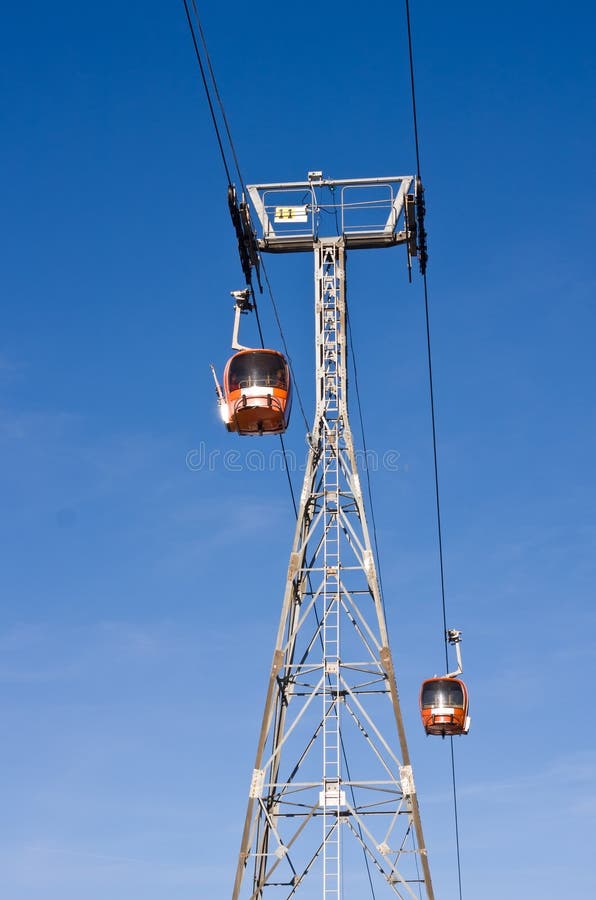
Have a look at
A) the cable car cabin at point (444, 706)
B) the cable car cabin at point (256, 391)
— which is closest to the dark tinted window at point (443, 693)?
the cable car cabin at point (444, 706)

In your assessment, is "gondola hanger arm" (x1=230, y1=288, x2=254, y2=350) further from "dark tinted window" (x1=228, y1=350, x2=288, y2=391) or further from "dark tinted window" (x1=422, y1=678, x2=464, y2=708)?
"dark tinted window" (x1=422, y1=678, x2=464, y2=708)

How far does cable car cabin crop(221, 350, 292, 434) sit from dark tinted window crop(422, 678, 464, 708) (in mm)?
14179

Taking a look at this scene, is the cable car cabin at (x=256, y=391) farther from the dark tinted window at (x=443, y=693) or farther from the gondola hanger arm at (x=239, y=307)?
the dark tinted window at (x=443, y=693)

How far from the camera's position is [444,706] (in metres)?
39.5

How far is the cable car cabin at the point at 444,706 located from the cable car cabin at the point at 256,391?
14211 mm

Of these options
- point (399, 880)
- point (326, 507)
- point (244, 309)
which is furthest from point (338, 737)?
point (244, 309)

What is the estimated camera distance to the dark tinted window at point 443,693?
39594 mm

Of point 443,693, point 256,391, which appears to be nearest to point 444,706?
point 443,693

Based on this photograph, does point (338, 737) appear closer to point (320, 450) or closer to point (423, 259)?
point (320, 450)

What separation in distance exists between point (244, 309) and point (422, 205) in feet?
16.2

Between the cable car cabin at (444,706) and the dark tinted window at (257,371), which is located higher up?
the dark tinted window at (257,371)

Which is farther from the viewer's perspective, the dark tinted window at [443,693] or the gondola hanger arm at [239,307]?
the dark tinted window at [443,693]

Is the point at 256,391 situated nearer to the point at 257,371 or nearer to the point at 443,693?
the point at 257,371

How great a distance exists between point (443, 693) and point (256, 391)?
1545cm
